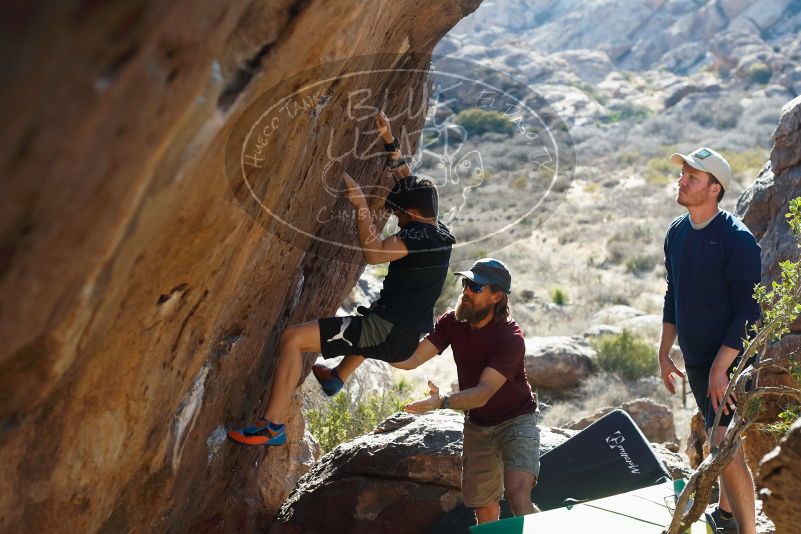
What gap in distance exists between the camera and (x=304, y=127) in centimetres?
401

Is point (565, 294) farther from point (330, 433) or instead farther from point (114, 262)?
point (114, 262)

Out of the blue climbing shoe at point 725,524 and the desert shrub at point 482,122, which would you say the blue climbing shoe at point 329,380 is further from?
the desert shrub at point 482,122

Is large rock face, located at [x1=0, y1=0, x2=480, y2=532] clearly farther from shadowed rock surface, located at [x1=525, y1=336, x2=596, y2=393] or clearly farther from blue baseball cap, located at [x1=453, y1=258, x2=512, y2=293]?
shadowed rock surface, located at [x1=525, y1=336, x2=596, y2=393]

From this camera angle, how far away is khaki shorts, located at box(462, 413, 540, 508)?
15.8 ft

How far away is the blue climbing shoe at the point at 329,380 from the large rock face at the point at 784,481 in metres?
2.59

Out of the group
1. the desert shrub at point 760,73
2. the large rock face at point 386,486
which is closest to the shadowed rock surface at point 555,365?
the large rock face at point 386,486

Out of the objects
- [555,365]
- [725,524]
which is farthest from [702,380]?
[555,365]

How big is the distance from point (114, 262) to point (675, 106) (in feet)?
126

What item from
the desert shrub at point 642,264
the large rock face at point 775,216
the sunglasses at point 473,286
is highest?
the sunglasses at point 473,286

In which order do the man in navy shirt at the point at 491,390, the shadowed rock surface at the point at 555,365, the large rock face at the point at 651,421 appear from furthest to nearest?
1. the shadowed rock surface at the point at 555,365
2. the large rock face at the point at 651,421
3. the man in navy shirt at the point at 491,390

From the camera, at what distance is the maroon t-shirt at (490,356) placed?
4742mm

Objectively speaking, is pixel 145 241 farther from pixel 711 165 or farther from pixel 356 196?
pixel 711 165

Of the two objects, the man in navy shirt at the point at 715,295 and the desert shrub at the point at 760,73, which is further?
the desert shrub at the point at 760,73

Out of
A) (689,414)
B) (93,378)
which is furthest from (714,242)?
(689,414)
